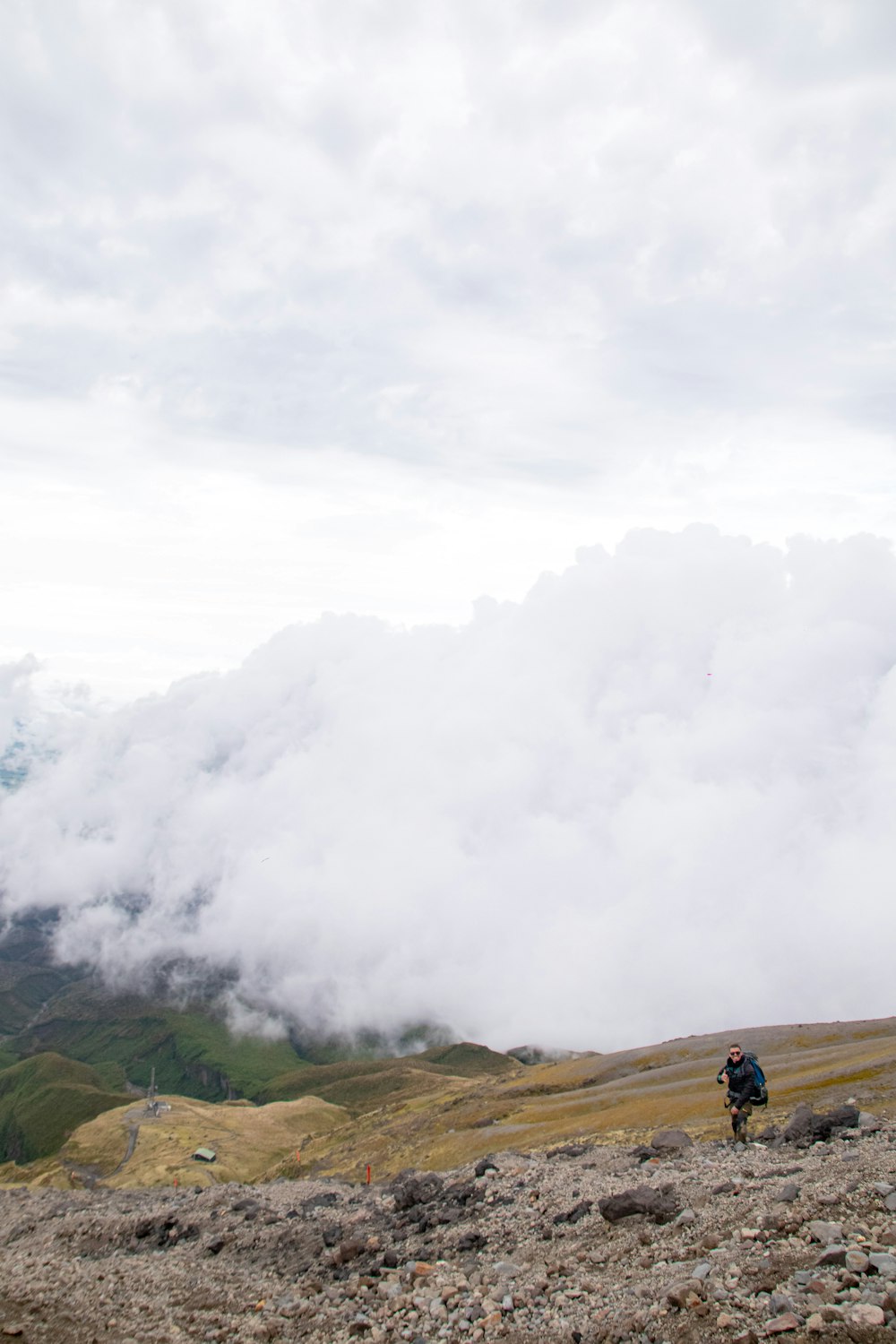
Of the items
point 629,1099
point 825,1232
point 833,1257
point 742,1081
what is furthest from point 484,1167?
point 629,1099

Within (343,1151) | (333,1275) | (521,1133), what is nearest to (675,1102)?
(521,1133)

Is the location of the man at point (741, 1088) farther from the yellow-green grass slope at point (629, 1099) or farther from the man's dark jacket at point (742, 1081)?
the yellow-green grass slope at point (629, 1099)

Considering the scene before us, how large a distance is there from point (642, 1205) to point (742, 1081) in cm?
1272

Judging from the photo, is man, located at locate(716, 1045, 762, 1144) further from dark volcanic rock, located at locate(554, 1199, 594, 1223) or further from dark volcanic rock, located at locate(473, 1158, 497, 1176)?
dark volcanic rock, located at locate(473, 1158, 497, 1176)

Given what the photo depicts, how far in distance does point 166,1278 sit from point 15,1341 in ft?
21.7

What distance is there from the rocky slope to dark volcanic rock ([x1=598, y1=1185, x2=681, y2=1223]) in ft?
0.18

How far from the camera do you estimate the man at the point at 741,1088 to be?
35500 mm

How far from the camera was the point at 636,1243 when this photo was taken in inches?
896

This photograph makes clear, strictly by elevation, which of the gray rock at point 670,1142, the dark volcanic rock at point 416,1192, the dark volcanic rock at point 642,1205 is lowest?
the gray rock at point 670,1142

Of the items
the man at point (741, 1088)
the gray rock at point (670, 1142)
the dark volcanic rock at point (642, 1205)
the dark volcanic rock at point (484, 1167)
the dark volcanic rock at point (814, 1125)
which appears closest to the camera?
the dark volcanic rock at point (642, 1205)

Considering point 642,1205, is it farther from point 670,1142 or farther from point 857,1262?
point 670,1142

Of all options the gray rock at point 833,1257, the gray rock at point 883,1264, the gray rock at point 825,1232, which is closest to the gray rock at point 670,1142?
the gray rock at point 825,1232

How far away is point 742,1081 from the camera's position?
35.8 m

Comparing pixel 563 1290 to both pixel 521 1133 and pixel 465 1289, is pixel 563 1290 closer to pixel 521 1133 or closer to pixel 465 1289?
pixel 465 1289
